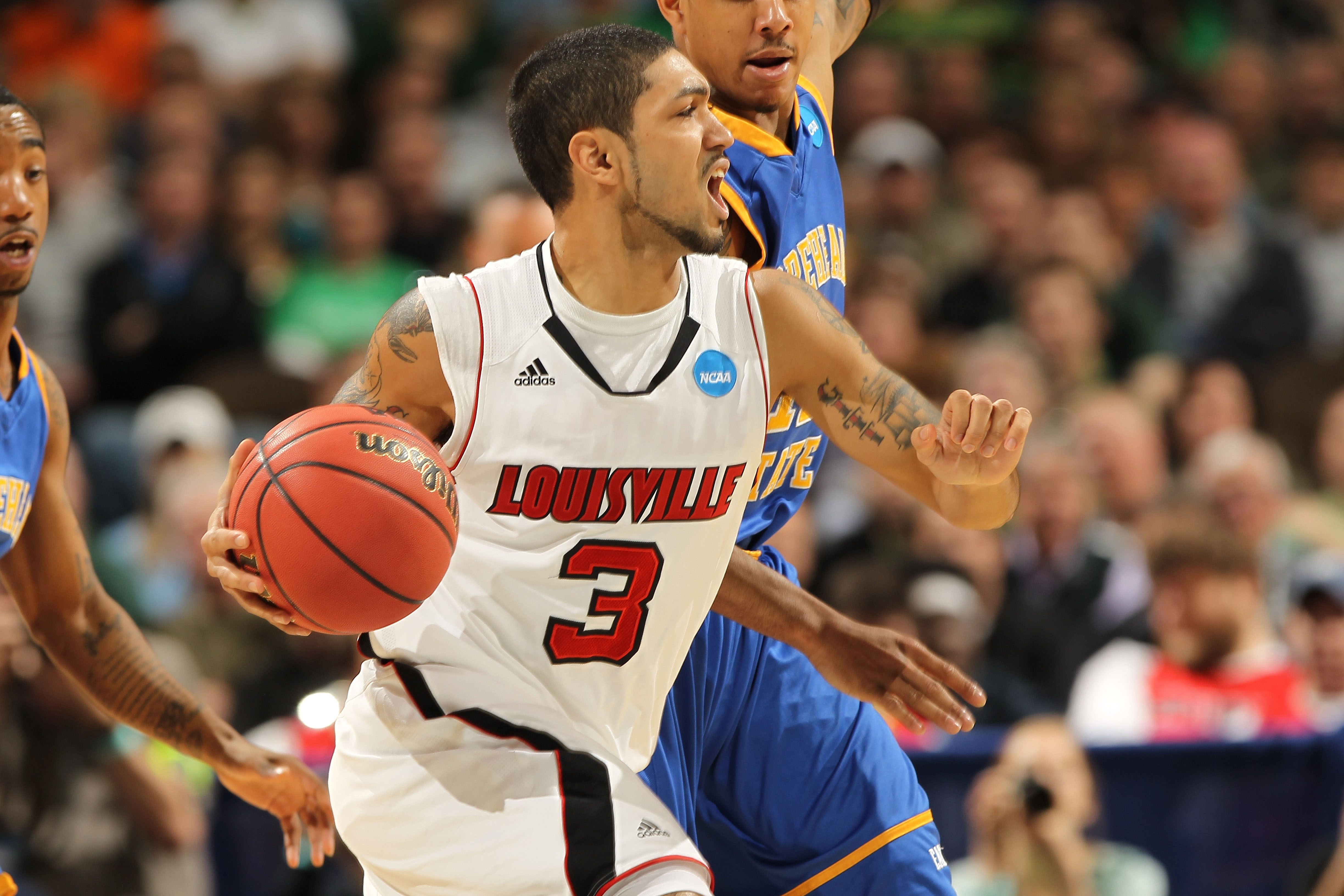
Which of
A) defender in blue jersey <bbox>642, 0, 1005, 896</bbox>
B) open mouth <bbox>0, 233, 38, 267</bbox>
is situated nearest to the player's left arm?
Result: defender in blue jersey <bbox>642, 0, 1005, 896</bbox>

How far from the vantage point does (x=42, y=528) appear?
3.97m

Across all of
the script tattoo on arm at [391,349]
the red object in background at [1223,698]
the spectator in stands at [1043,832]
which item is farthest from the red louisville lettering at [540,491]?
the red object in background at [1223,698]

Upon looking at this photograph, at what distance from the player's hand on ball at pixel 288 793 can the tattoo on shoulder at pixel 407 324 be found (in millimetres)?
1223

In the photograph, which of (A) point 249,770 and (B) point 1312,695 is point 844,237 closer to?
(A) point 249,770

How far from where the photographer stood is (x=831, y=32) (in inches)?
184

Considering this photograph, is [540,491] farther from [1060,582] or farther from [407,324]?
[1060,582]

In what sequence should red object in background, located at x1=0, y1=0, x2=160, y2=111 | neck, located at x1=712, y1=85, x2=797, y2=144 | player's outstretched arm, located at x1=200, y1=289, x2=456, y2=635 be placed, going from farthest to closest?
1. red object in background, located at x1=0, y1=0, x2=160, y2=111
2. neck, located at x1=712, y1=85, x2=797, y2=144
3. player's outstretched arm, located at x1=200, y1=289, x2=456, y2=635

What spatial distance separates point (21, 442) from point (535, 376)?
1265mm

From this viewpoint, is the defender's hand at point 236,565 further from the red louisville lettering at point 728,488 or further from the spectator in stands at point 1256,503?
the spectator in stands at point 1256,503

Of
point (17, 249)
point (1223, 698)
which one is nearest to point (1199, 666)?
point (1223, 698)

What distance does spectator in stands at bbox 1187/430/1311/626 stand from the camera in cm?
756

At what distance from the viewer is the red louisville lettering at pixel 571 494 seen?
131 inches

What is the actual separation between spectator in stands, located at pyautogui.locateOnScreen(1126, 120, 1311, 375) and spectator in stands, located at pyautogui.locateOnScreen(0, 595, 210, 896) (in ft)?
19.2

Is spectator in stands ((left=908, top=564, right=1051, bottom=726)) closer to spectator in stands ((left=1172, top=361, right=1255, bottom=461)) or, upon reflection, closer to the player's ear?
spectator in stands ((left=1172, top=361, right=1255, bottom=461))
